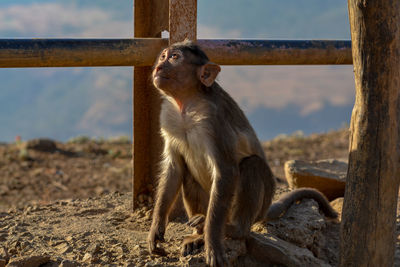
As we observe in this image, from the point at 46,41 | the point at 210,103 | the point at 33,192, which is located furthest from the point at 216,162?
the point at 33,192

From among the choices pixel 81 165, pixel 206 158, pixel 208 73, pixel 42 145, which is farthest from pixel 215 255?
pixel 42 145

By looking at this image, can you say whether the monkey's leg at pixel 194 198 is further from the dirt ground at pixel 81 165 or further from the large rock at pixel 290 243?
the dirt ground at pixel 81 165

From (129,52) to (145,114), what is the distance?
99 centimetres

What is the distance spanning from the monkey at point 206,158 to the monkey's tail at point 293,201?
438 millimetres

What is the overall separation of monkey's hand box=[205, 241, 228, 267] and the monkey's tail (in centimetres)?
124

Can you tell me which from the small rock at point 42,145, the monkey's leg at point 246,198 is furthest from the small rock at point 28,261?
the small rock at point 42,145

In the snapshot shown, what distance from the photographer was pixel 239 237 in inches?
168

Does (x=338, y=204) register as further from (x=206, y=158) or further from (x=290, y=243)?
(x=206, y=158)

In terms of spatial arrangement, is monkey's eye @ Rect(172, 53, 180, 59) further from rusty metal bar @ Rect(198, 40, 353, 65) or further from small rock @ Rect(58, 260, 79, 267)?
small rock @ Rect(58, 260, 79, 267)

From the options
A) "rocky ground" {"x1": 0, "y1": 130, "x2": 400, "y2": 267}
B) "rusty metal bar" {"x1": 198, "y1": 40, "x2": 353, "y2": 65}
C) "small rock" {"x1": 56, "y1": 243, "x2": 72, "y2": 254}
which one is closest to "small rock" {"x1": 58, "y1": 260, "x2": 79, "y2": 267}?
"rocky ground" {"x1": 0, "y1": 130, "x2": 400, "y2": 267}

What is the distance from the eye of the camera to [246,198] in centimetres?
425

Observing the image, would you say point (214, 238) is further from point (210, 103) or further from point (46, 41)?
point (46, 41)

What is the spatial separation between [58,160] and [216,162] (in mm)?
7868

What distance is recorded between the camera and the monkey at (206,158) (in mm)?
3990
